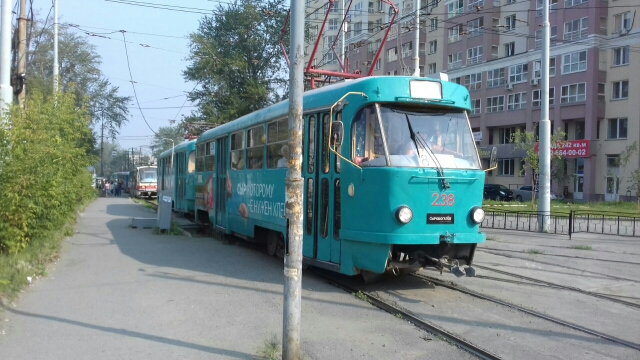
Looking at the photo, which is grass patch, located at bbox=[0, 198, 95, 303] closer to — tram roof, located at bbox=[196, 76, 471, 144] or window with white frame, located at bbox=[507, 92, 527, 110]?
tram roof, located at bbox=[196, 76, 471, 144]

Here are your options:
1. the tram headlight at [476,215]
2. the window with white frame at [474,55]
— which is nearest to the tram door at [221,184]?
the tram headlight at [476,215]

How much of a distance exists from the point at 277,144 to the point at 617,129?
4074 cm

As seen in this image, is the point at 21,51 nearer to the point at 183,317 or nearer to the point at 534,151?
the point at 183,317

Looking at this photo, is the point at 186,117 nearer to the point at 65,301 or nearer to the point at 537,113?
the point at 537,113

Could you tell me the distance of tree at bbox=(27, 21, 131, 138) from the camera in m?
34.9

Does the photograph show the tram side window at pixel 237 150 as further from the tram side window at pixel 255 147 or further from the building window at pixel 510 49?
the building window at pixel 510 49

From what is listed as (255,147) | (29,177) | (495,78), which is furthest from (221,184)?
(495,78)

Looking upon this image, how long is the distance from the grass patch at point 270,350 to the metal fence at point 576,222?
15090 millimetres

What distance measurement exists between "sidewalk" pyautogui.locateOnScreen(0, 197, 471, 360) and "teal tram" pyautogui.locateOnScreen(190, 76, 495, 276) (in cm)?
87

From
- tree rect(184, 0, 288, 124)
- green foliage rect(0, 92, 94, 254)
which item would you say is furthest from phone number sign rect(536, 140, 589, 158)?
green foliage rect(0, 92, 94, 254)

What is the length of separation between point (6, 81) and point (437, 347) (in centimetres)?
1016

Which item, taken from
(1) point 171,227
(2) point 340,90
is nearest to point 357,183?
(2) point 340,90

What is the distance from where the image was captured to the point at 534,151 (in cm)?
3225

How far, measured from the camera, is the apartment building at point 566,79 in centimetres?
4322
